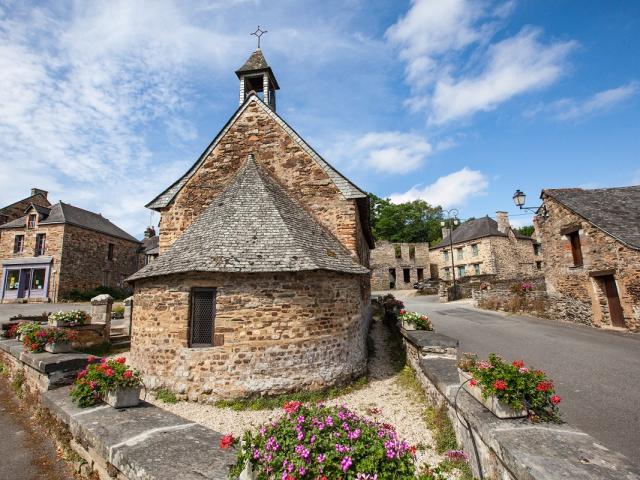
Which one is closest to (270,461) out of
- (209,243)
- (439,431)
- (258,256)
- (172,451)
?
(172,451)

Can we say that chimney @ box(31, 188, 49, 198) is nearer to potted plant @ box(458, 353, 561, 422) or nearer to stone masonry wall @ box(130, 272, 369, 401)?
stone masonry wall @ box(130, 272, 369, 401)

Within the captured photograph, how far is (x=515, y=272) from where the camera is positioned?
3259cm

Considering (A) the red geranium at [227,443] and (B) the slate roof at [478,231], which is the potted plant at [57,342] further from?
(B) the slate roof at [478,231]

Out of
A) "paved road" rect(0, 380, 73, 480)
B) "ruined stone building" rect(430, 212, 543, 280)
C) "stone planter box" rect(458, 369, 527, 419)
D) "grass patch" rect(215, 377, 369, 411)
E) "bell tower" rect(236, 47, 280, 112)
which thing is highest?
"bell tower" rect(236, 47, 280, 112)

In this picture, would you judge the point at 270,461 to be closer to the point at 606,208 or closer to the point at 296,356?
the point at 296,356

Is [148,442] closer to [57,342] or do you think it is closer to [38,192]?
[57,342]

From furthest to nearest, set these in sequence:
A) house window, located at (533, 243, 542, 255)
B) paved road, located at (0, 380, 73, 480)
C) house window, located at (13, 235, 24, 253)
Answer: house window, located at (533, 243, 542, 255)
house window, located at (13, 235, 24, 253)
paved road, located at (0, 380, 73, 480)

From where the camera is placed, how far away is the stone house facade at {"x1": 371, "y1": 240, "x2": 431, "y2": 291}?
3666 cm

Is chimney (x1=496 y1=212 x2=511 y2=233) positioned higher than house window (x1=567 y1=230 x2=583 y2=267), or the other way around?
chimney (x1=496 y1=212 x2=511 y2=233)

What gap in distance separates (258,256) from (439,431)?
497 cm

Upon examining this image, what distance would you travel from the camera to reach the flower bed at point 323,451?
2545 mm

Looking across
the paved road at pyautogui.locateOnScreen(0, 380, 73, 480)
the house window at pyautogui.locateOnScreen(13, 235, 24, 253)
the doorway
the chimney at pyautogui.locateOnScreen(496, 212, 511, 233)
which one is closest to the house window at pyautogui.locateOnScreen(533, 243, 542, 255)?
the chimney at pyautogui.locateOnScreen(496, 212, 511, 233)

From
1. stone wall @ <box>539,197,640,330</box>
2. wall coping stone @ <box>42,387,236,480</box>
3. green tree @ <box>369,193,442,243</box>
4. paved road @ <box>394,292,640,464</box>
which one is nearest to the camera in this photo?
wall coping stone @ <box>42,387,236,480</box>

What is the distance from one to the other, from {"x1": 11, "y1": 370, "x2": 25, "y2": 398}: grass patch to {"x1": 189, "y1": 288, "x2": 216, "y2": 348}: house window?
3.57 m
